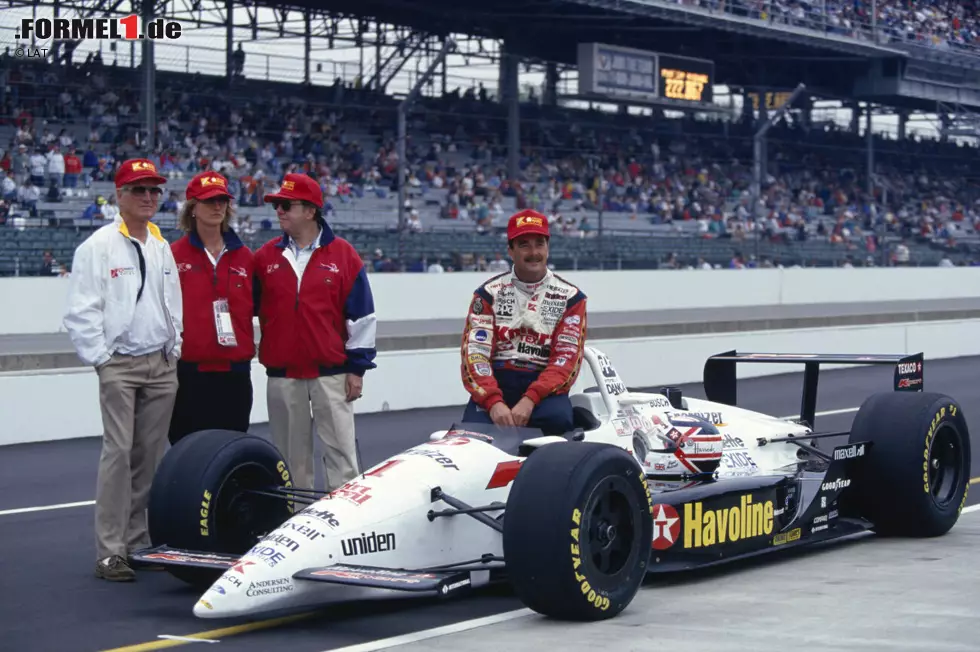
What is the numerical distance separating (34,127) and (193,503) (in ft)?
65.9

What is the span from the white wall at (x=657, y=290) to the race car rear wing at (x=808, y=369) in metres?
13.6

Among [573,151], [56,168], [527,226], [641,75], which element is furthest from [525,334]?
[641,75]

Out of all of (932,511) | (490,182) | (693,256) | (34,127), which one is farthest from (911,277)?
(932,511)

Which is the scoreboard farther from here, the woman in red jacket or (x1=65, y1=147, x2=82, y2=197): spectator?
the woman in red jacket

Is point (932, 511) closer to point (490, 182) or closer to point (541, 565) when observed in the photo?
point (541, 565)

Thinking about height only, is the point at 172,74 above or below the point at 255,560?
above

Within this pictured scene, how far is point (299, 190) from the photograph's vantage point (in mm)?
7672

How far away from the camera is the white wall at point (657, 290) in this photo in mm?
21344

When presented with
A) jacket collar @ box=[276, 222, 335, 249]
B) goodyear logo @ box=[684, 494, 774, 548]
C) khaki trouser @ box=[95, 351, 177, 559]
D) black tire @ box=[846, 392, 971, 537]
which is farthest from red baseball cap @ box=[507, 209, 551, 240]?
black tire @ box=[846, 392, 971, 537]

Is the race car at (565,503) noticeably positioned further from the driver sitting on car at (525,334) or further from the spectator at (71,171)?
the spectator at (71,171)

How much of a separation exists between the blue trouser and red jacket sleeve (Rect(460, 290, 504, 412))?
62mm

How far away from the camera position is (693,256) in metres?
32.3

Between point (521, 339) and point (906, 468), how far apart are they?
2.34 metres

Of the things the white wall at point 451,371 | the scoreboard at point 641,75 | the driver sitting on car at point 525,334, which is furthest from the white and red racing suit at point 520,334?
the scoreboard at point 641,75
